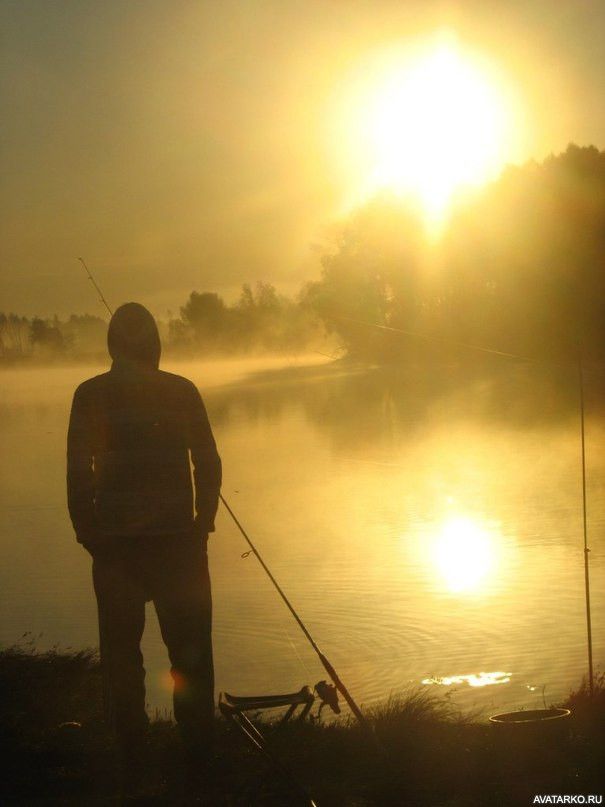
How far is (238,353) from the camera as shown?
9238cm

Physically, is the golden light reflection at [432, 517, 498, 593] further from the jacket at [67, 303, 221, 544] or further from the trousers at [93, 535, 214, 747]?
the jacket at [67, 303, 221, 544]

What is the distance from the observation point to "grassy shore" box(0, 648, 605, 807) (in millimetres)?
4770

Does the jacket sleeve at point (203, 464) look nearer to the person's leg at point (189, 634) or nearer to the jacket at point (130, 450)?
the jacket at point (130, 450)

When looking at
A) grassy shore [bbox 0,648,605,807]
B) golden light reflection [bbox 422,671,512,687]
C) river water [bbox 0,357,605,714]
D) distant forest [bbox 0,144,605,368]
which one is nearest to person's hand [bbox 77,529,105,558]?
grassy shore [bbox 0,648,605,807]

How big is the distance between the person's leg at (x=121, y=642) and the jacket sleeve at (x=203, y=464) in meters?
0.41

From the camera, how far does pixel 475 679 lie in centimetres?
1107

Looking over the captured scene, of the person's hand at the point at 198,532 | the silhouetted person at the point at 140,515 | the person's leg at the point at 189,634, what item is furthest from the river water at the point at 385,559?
the person's hand at the point at 198,532

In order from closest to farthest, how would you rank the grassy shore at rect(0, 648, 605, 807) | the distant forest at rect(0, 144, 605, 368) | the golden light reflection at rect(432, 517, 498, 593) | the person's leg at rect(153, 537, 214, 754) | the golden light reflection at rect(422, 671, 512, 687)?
1. the grassy shore at rect(0, 648, 605, 807)
2. the person's leg at rect(153, 537, 214, 754)
3. the golden light reflection at rect(422, 671, 512, 687)
4. the golden light reflection at rect(432, 517, 498, 593)
5. the distant forest at rect(0, 144, 605, 368)

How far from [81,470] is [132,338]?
0.64m

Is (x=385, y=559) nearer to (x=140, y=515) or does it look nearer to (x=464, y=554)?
(x=464, y=554)

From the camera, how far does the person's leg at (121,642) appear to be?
4.84m

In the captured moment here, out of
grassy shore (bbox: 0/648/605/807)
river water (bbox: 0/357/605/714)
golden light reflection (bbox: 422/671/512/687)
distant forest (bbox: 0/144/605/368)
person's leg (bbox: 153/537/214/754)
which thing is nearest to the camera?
grassy shore (bbox: 0/648/605/807)

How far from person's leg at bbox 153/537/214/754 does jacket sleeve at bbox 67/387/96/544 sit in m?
0.41

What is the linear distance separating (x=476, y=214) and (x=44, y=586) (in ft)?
127
